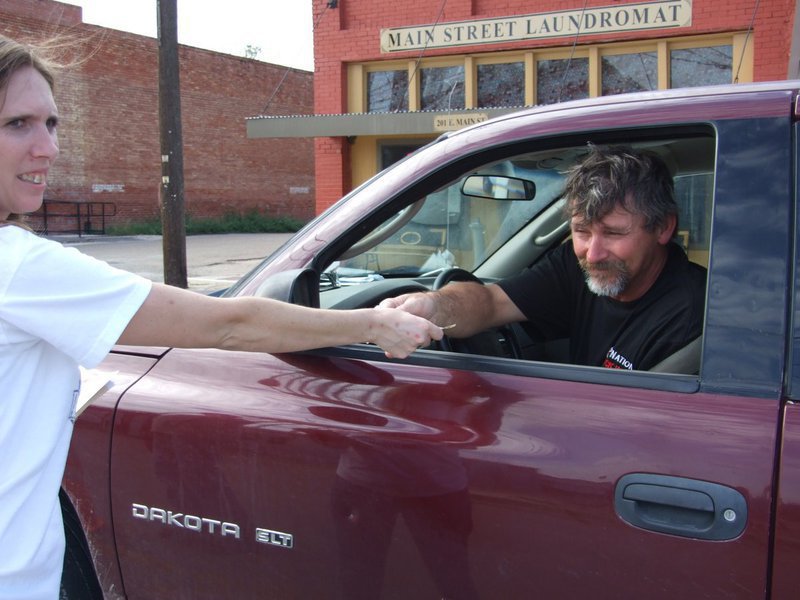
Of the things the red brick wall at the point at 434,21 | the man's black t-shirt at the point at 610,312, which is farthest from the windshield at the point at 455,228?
the red brick wall at the point at 434,21

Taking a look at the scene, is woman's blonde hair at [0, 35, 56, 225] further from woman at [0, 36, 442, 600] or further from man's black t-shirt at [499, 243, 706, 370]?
man's black t-shirt at [499, 243, 706, 370]

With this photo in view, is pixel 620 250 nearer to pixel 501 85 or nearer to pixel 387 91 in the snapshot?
pixel 501 85

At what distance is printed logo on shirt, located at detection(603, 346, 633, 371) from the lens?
6.76 ft

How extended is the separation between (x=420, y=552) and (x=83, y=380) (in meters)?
1.02

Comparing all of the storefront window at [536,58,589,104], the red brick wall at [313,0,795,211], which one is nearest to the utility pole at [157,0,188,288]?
the red brick wall at [313,0,795,211]

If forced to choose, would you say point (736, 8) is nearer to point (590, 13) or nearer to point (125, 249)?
point (590, 13)

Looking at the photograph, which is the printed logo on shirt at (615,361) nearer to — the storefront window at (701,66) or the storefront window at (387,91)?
the storefront window at (701,66)

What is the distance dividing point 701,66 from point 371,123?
5008 mm

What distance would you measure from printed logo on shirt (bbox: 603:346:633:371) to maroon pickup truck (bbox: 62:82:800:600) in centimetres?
15

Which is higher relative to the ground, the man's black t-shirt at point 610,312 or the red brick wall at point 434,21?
the red brick wall at point 434,21

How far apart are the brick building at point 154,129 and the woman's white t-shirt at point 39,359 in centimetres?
2180

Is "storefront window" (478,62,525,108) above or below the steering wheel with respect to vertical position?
above

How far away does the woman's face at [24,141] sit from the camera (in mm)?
1396

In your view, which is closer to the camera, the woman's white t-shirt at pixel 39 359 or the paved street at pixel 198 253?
the woman's white t-shirt at pixel 39 359
